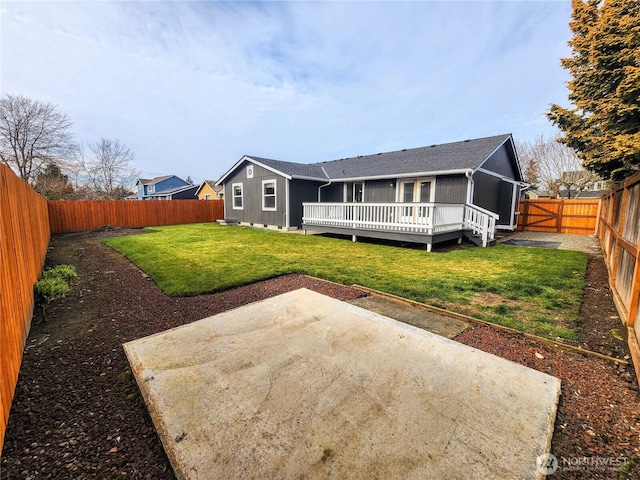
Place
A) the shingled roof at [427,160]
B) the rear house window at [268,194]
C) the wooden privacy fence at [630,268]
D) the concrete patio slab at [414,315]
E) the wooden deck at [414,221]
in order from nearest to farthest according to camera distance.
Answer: the wooden privacy fence at [630,268] → the concrete patio slab at [414,315] → the wooden deck at [414,221] → the shingled roof at [427,160] → the rear house window at [268,194]

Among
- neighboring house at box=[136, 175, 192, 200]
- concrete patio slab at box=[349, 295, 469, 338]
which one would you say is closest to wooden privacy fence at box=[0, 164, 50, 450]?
concrete patio slab at box=[349, 295, 469, 338]

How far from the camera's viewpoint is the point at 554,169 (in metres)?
24.0

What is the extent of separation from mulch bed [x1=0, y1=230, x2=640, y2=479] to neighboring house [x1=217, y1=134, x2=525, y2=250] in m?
5.52

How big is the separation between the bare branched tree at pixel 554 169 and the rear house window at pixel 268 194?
22784 millimetres

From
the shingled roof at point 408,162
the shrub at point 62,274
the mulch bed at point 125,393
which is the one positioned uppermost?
the shingled roof at point 408,162

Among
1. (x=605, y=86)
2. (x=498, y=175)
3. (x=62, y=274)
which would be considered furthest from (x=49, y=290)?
(x=498, y=175)

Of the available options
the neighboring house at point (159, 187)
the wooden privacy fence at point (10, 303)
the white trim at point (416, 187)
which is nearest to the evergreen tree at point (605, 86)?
the white trim at point (416, 187)

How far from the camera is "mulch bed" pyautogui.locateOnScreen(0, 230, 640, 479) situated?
1.69 m

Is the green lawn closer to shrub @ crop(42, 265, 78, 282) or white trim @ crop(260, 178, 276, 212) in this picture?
shrub @ crop(42, 265, 78, 282)

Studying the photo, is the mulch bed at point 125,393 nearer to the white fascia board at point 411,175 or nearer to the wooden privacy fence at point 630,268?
the wooden privacy fence at point 630,268

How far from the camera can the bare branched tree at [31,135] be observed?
20.8 metres

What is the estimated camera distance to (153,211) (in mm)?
18297

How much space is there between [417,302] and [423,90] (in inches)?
610

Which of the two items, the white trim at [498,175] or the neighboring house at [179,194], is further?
the neighboring house at [179,194]
